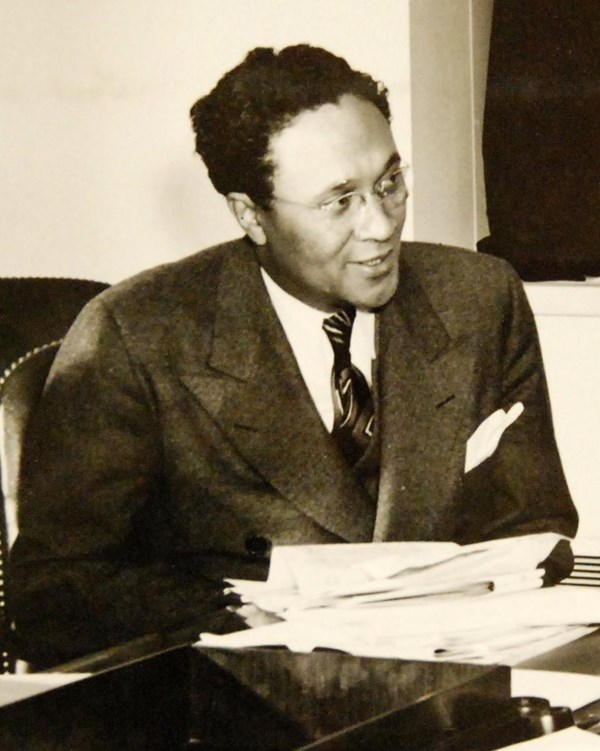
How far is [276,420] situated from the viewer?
178cm

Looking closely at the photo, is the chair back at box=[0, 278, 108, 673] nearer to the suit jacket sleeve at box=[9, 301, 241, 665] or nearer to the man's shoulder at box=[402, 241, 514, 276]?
the suit jacket sleeve at box=[9, 301, 241, 665]

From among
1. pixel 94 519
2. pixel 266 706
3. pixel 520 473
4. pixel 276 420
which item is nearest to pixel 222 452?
pixel 276 420

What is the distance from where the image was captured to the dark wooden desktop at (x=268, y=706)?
2.85 feet

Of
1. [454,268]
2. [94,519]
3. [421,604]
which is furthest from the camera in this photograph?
[454,268]

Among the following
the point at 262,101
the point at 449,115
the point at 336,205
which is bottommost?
the point at 336,205

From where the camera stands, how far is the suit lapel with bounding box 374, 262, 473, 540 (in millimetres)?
1811

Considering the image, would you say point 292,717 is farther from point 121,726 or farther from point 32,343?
point 32,343

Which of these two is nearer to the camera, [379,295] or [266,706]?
[266,706]

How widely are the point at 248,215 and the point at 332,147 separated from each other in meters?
0.19

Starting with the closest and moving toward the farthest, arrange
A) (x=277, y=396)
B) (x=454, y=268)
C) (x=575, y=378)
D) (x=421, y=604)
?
1. (x=421, y=604)
2. (x=277, y=396)
3. (x=454, y=268)
4. (x=575, y=378)

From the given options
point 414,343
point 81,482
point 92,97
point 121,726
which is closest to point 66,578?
point 81,482

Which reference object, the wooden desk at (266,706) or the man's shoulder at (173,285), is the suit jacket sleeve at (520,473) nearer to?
the man's shoulder at (173,285)

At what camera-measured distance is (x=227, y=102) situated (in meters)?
1.82

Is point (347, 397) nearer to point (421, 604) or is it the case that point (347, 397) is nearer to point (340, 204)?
point (340, 204)
